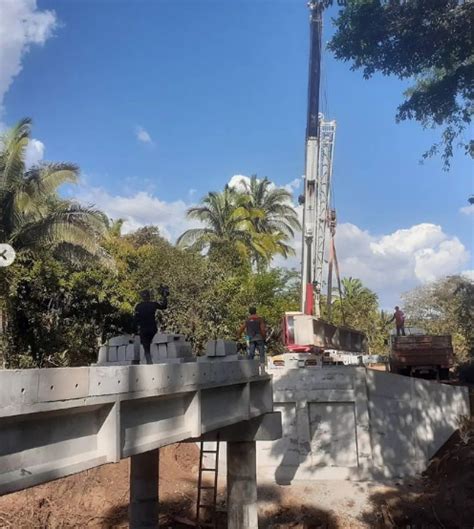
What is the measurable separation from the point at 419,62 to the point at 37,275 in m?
15.5

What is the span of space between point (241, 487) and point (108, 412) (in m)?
5.57

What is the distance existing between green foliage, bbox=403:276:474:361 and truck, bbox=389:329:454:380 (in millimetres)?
12527

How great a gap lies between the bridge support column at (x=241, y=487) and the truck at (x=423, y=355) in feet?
36.4

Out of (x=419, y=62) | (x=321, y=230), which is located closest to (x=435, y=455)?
(x=321, y=230)

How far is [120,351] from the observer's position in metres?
9.54

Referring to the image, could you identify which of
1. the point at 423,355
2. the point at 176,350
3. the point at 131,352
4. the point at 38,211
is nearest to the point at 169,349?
the point at 176,350

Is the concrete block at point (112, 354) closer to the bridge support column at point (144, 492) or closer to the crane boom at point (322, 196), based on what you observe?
the bridge support column at point (144, 492)

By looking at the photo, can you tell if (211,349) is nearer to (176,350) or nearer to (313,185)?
(176,350)

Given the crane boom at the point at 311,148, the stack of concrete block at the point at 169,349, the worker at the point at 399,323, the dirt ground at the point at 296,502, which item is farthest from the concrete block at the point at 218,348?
the worker at the point at 399,323

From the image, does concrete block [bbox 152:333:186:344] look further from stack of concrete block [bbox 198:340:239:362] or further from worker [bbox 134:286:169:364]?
stack of concrete block [bbox 198:340:239:362]

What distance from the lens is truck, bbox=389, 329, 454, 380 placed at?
20.0 meters

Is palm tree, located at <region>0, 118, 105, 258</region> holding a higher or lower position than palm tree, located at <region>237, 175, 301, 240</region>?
lower

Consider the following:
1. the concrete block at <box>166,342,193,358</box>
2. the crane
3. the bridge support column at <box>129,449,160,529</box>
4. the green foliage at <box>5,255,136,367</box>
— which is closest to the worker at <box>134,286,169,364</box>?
the concrete block at <box>166,342,193,358</box>

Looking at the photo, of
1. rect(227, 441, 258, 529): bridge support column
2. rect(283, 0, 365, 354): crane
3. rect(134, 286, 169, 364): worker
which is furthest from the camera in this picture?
rect(283, 0, 365, 354): crane
